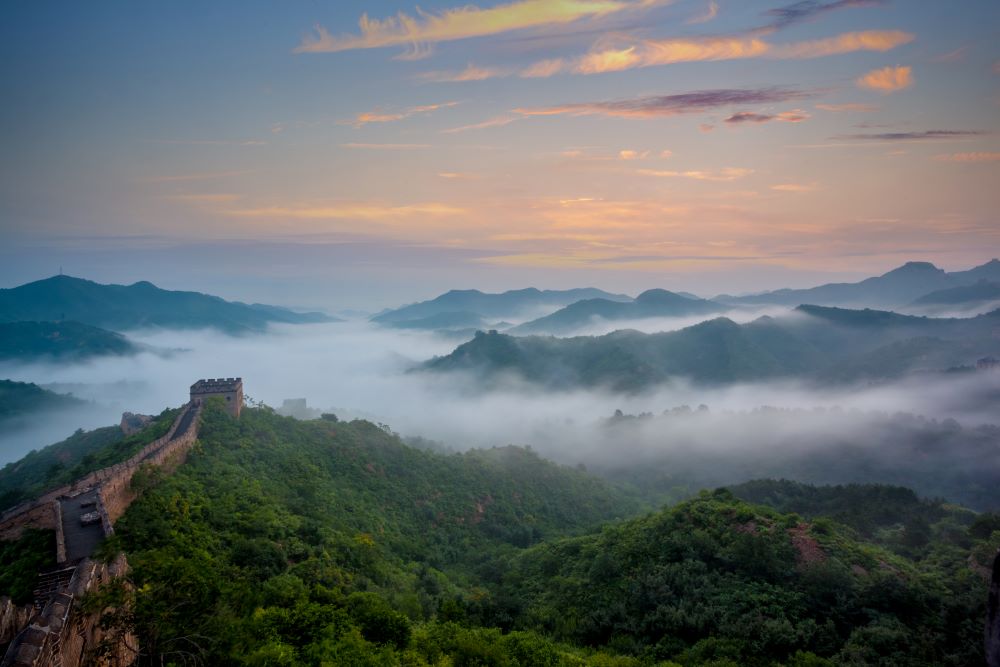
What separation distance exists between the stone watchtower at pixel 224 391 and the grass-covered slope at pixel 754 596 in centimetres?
3109

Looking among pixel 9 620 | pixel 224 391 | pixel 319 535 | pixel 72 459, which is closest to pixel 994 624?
pixel 9 620

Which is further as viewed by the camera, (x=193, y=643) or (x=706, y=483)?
(x=706, y=483)

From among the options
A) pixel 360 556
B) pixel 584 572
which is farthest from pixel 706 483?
pixel 360 556

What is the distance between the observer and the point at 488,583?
4334cm

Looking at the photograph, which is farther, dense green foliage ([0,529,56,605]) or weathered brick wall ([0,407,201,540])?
weathered brick wall ([0,407,201,540])

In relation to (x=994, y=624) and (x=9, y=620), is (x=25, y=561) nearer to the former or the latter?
(x=9, y=620)

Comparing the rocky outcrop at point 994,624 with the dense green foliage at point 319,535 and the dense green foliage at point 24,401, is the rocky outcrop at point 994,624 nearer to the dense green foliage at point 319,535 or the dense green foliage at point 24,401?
the dense green foliage at point 319,535

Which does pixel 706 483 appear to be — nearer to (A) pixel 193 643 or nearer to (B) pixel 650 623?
(B) pixel 650 623

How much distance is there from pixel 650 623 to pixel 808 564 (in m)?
9.74

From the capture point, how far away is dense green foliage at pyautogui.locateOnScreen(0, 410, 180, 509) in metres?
38.5

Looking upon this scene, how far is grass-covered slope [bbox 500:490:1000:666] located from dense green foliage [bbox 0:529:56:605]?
22.4 metres

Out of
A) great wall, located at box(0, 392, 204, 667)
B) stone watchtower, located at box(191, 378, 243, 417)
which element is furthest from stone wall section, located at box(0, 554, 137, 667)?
stone watchtower, located at box(191, 378, 243, 417)

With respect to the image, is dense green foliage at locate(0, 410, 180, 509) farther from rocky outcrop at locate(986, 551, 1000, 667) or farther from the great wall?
rocky outcrop at locate(986, 551, 1000, 667)

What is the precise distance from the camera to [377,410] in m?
183
